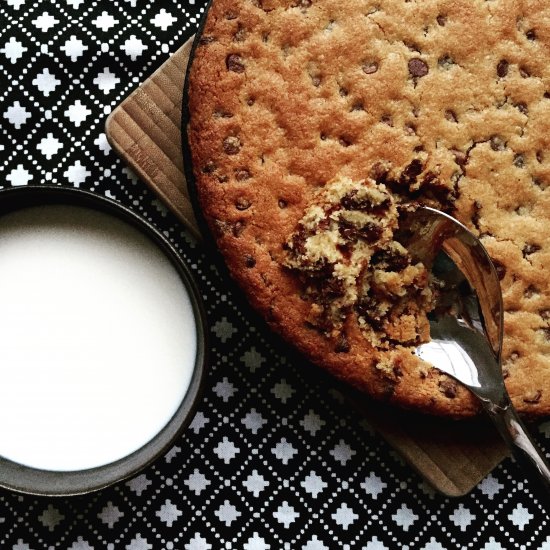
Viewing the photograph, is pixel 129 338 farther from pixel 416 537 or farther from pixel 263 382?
pixel 416 537

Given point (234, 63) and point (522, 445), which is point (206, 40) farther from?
point (522, 445)

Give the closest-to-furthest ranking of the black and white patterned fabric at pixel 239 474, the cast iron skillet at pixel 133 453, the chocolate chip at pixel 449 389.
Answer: the cast iron skillet at pixel 133 453, the chocolate chip at pixel 449 389, the black and white patterned fabric at pixel 239 474

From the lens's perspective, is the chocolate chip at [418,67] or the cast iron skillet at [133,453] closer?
the cast iron skillet at [133,453]

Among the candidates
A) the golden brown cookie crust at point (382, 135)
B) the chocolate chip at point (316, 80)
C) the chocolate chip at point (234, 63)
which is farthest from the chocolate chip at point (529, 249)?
the chocolate chip at point (234, 63)

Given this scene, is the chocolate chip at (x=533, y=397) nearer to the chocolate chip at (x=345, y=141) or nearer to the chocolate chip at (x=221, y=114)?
the chocolate chip at (x=345, y=141)

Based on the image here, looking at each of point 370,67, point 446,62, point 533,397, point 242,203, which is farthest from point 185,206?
point 533,397

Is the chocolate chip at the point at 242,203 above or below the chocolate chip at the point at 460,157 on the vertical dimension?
above

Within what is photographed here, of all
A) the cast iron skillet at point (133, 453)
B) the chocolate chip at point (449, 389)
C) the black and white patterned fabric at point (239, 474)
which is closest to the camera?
the cast iron skillet at point (133, 453)

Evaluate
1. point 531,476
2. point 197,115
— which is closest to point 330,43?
point 197,115
